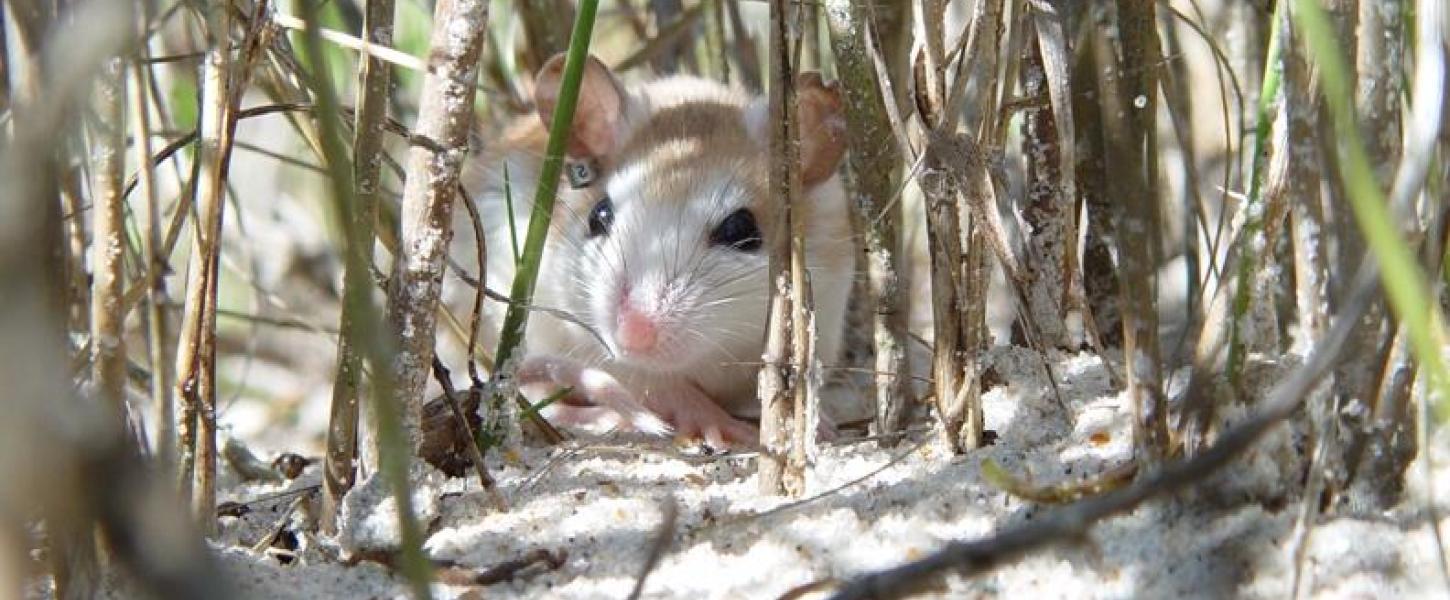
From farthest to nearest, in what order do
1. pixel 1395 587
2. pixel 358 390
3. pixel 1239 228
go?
1. pixel 358 390
2. pixel 1239 228
3. pixel 1395 587

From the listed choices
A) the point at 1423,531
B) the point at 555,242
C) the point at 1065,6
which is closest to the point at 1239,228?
the point at 1423,531

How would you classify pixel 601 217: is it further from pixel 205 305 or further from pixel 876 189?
pixel 205 305

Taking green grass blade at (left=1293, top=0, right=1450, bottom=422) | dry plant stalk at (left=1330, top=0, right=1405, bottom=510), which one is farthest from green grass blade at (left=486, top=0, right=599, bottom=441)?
green grass blade at (left=1293, top=0, right=1450, bottom=422)

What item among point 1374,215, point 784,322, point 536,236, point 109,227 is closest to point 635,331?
point 536,236

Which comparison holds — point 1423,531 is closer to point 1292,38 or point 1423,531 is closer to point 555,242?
point 1292,38

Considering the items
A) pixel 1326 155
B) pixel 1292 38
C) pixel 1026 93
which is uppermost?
pixel 1026 93

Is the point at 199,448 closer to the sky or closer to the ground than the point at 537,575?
closer to the sky

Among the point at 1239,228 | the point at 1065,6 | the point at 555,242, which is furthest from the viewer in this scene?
the point at 555,242
